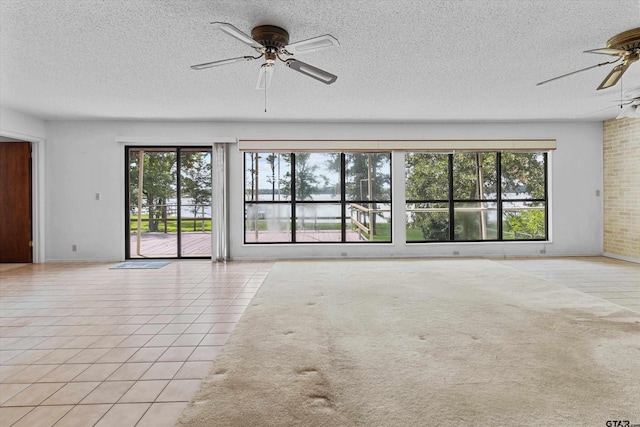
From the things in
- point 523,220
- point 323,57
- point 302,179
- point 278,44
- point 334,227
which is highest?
point 323,57

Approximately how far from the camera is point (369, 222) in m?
6.93

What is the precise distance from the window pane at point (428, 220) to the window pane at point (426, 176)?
178mm

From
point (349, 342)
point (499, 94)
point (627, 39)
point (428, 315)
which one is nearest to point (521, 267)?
point (499, 94)

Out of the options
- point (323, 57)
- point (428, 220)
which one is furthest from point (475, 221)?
point (323, 57)

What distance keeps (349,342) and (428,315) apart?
0.97m

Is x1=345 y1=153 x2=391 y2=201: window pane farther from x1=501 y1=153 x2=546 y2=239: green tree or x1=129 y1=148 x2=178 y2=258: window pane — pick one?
x1=129 y1=148 x2=178 y2=258: window pane

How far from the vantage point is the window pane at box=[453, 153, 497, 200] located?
274 inches

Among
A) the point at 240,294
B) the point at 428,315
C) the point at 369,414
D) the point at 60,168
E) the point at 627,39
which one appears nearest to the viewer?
the point at 369,414

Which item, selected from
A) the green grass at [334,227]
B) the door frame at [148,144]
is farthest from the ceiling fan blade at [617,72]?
the door frame at [148,144]

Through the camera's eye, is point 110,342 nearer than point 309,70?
Yes

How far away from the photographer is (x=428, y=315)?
326 cm

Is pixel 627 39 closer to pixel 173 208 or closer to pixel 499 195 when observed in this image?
pixel 499 195

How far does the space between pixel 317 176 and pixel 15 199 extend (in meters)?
5.32

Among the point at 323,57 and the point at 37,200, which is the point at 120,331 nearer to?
the point at 323,57
